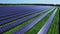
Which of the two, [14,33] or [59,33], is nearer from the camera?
[14,33]

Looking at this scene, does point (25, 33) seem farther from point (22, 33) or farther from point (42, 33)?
point (42, 33)

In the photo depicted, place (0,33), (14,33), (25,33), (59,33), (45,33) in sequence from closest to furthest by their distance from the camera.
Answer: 1. (0,33)
2. (14,33)
3. (25,33)
4. (45,33)
5. (59,33)

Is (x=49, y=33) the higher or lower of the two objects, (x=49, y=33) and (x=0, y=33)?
the lower

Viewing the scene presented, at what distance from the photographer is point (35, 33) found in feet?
13.6

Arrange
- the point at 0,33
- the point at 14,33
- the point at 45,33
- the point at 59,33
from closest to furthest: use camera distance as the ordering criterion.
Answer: the point at 0,33, the point at 14,33, the point at 45,33, the point at 59,33

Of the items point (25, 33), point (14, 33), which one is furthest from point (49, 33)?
point (14, 33)

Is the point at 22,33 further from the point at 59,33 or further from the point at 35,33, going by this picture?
the point at 59,33

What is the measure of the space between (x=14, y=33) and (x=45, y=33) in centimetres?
101

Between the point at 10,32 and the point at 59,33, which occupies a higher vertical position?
the point at 10,32

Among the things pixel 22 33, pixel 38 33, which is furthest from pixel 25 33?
pixel 38 33

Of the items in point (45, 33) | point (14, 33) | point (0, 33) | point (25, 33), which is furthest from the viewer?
point (45, 33)

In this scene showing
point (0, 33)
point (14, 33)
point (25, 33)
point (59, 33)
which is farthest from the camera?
point (59, 33)

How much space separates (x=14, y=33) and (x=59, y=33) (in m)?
1.71

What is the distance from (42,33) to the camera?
425cm
